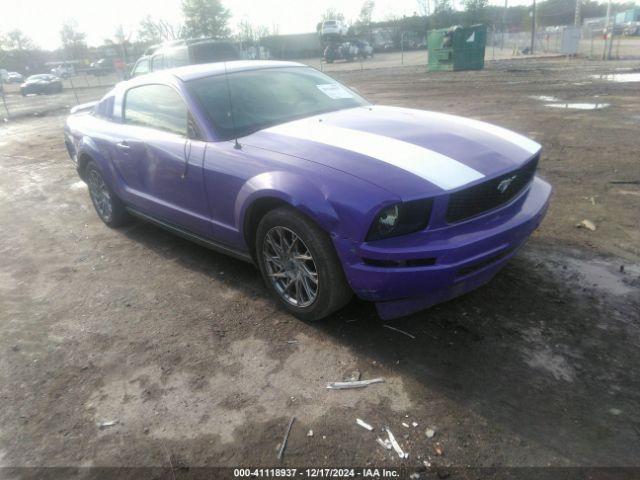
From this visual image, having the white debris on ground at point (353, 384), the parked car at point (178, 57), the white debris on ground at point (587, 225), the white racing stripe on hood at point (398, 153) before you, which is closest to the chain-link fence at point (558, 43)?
the parked car at point (178, 57)

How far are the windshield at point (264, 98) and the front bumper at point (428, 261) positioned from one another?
54.0 inches

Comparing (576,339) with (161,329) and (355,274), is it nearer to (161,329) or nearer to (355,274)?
(355,274)

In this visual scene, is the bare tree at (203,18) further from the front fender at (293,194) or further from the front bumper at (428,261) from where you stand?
the front bumper at (428,261)

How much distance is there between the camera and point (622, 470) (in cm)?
201

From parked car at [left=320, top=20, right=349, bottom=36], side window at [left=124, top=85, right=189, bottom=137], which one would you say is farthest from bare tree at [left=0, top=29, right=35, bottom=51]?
side window at [left=124, top=85, right=189, bottom=137]

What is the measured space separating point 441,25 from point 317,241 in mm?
55431

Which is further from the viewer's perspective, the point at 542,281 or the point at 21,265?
the point at 21,265

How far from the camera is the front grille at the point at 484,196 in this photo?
107 inches

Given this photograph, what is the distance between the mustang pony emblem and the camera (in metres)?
2.90

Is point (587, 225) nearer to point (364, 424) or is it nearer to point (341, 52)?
point (364, 424)

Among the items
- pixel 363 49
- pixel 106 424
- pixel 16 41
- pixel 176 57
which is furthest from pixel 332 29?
pixel 16 41

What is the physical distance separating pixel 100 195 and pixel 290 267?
301 cm

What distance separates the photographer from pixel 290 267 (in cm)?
315

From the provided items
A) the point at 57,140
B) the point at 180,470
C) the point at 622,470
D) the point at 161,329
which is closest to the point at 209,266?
the point at 161,329
